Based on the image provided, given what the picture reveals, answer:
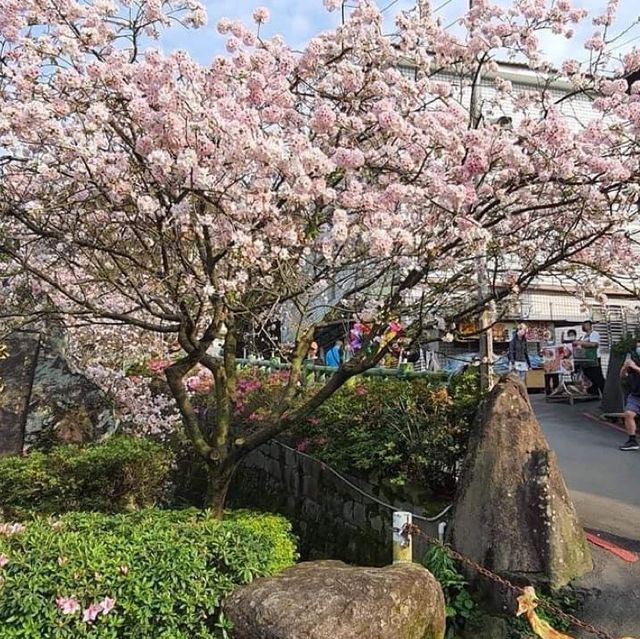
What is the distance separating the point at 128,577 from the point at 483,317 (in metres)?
4.12

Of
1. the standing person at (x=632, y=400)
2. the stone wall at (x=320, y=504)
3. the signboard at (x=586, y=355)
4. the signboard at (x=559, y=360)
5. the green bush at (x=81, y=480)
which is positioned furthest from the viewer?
the signboard at (x=559, y=360)

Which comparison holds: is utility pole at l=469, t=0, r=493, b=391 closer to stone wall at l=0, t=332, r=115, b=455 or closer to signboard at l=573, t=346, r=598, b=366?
stone wall at l=0, t=332, r=115, b=455

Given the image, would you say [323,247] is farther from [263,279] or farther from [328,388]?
[328,388]

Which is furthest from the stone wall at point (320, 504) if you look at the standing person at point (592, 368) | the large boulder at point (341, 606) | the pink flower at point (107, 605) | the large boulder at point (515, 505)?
the standing person at point (592, 368)

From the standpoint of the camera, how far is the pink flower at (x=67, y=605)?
3.44 meters

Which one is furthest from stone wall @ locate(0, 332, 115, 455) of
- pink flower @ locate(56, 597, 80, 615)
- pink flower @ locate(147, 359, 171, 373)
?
pink flower @ locate(56, 597, 80, 615)

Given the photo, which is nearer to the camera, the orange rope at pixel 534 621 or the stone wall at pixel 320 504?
the orange rope at pixel 534 621

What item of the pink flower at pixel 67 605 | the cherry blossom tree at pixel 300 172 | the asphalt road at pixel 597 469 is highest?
the cherry blossom tree at pixel 300 172

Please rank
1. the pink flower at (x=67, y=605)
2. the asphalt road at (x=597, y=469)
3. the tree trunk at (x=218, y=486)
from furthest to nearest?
→ the asphalt road at (x=597, y=469)
the tree trunk at (x=218, y=486)
the pink flower at (x=67, y=605)

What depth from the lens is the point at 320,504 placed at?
23.7 feet

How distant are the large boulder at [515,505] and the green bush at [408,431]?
2.00 feet

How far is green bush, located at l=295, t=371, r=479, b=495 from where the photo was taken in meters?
5.86

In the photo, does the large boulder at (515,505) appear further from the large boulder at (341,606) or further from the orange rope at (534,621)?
the orange rope at (534,621)

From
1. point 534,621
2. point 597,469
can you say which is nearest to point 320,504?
point 597,469
